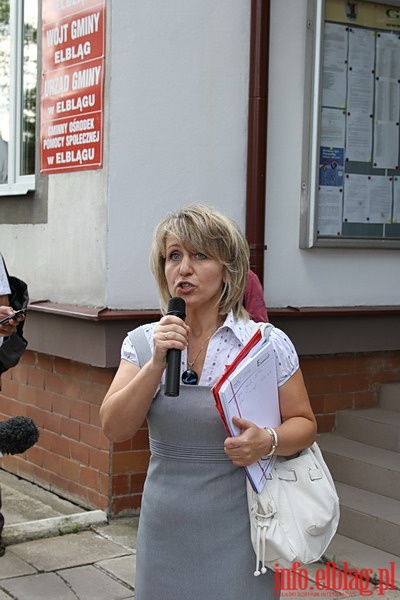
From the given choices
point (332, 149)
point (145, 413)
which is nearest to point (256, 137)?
point (332, 149)

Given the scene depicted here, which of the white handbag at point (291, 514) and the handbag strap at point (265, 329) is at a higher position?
the handbag strap at point (265, 329)

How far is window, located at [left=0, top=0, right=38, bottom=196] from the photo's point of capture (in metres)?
6.84

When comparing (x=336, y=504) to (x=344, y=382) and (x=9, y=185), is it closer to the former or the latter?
(x=344, y=382)

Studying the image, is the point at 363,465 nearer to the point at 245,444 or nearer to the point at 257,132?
the point at 257,132

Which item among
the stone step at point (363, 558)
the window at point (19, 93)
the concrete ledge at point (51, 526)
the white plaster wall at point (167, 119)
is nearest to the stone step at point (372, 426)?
the stone step at point (363, 558)

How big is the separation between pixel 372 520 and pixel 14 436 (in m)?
3.12

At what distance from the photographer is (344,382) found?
6.61 m

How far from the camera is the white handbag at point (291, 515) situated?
2.62 metres

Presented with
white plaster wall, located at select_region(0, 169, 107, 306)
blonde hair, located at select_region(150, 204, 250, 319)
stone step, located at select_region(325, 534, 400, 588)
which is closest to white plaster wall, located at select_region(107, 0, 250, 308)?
white plaster wall, located at select_region(0, 169, 107, 306)

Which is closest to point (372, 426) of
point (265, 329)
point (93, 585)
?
point (93, 585)

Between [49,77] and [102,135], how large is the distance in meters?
0.92

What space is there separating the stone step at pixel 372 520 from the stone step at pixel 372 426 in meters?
0.56

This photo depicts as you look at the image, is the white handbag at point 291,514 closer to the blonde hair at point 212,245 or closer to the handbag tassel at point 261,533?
the handbag tassel at point 261,533

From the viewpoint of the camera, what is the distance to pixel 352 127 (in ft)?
21.5
